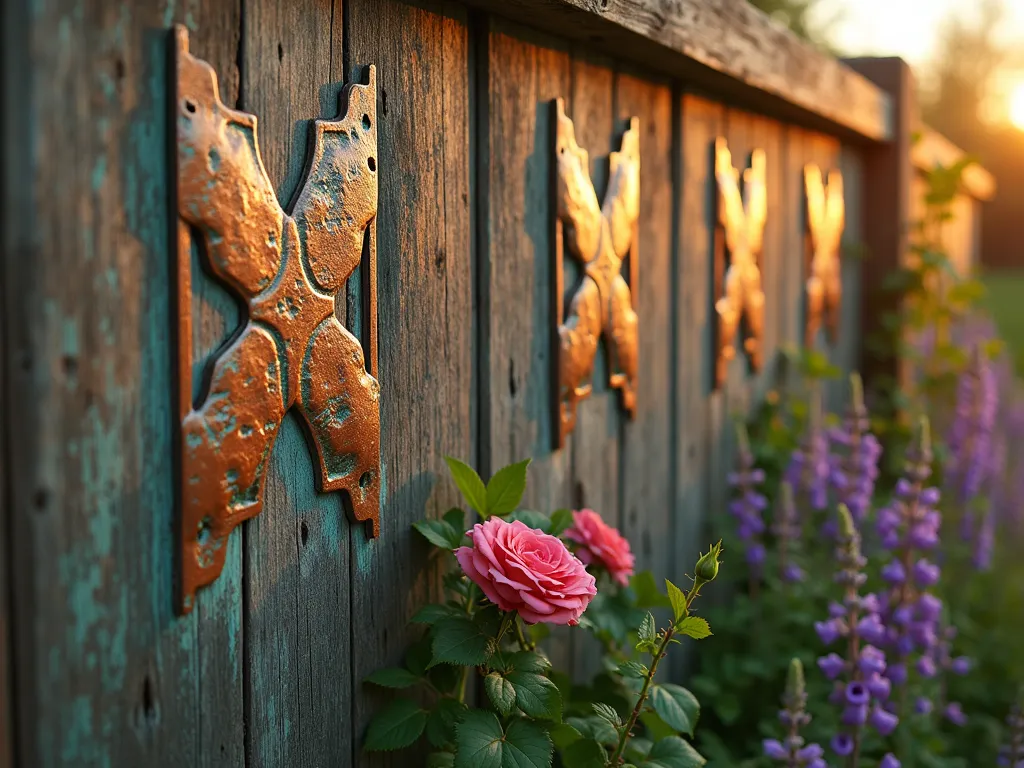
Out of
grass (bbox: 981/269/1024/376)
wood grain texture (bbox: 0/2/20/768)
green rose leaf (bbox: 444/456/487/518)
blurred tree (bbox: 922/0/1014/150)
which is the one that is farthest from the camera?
blurred tree (bbox: 922/0/1014/150)

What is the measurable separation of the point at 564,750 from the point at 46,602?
40.2 inches

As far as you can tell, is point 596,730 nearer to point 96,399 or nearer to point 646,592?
point 646,592

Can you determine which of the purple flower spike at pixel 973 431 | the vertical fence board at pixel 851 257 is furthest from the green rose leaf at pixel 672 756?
the vertical fence board at pixel 851 257

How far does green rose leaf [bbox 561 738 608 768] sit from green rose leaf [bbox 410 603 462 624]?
13.7 inches

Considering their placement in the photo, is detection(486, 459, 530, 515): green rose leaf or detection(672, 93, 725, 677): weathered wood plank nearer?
detection(486, 459, 530, 515): green rose leaf

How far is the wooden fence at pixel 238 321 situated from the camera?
111 centimetres

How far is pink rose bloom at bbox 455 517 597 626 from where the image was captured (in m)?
1.55

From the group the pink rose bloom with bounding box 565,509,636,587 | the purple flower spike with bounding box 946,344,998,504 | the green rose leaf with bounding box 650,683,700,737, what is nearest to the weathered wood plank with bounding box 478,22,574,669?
the pink rose bloom with bounding box 565,509,636,587

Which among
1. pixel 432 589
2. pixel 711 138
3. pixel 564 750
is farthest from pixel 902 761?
pixel 711 138

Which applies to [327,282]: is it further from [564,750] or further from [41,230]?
[564,750]

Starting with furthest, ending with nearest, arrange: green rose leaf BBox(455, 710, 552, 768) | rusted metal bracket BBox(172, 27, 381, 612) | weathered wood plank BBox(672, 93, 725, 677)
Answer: weathered wood plank BBox(672, 93, 725, 677) → green rose leaf BBox(455, 710, 552, 768) → rusted metal bracket BBox(172, 27, 381, 612)

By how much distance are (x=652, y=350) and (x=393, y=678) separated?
4.52ft

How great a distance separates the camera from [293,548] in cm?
150

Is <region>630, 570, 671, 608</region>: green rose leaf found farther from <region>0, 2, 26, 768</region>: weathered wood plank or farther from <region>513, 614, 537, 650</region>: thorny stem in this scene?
<region>0, 2, 26, 768</region>: weathered wood plank
